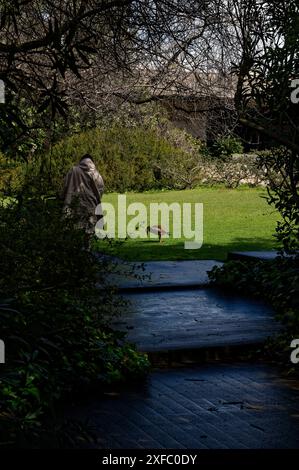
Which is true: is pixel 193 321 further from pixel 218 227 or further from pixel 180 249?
pixel 218 227

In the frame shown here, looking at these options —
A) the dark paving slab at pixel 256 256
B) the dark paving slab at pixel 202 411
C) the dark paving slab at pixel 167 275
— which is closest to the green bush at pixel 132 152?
the dark paving slab at pixel 167 275

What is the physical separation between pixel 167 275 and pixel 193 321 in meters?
3.38

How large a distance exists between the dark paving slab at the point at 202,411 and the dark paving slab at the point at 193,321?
67 cm

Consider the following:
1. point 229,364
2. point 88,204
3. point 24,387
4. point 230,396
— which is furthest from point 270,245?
point 24,387

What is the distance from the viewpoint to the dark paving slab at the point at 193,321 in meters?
8.16

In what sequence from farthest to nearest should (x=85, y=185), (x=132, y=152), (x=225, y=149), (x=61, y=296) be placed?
A: (x=132, y=152) < (x=225, y=149) < (x=85, y=185) < (x=61, y=296)

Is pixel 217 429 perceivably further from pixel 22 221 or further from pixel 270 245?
pixel 270 245

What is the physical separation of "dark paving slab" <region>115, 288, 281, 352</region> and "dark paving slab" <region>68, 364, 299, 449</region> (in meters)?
0.67

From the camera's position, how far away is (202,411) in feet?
20.1

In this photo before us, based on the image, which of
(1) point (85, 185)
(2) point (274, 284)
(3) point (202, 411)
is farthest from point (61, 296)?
(1) point (85, 185)

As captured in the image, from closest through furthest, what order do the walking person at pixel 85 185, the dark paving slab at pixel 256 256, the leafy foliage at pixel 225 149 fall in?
1. the dark paving slab at pixel 256 256
2. the walking person at pixel 85 185
3. the leafy foliage at pixel 225 149

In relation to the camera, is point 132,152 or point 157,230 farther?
point 132,152

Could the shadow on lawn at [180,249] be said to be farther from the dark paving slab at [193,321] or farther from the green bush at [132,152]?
the green bush at [132,152]

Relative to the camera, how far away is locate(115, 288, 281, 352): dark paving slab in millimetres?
8164
